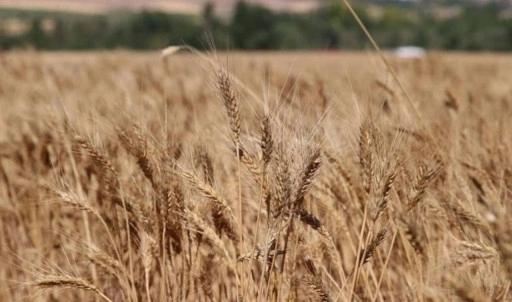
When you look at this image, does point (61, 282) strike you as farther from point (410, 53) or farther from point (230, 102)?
point (410, 53)

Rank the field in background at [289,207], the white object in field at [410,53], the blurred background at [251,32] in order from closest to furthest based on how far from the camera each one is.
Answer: the field in background at [289,207], the white object in field at [410,53], the blurred background at [251,32]

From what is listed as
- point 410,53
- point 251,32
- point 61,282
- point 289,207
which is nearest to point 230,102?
point 289,207

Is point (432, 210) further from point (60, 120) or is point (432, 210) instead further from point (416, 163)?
point (60, 120)

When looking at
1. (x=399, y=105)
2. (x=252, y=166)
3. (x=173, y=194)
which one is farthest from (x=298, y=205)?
(x=399, y=105)

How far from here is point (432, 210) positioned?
4.42ft

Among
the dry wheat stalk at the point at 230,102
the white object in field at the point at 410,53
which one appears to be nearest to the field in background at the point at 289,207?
the dry wheat stalk at the point at 230,102

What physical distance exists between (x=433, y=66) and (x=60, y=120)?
3960 millimetres

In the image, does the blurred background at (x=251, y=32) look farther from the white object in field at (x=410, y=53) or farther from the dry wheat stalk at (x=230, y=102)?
the dry wheat stalk at (x=230, y=102)

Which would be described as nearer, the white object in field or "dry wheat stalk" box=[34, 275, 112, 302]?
"dry wheat stalk" box=[34, 275, 112, 302]

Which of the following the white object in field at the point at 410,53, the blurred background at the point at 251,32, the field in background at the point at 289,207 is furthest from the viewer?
the blurred background at the point at 251,32

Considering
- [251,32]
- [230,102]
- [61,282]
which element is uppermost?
[251,32]

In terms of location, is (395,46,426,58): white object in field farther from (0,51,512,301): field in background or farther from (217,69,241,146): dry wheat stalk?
(217,69,241,146): dry wheat stalk

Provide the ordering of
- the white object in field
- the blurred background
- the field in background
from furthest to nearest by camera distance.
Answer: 1. the blurred background
2. the white object in field
3. the field in background

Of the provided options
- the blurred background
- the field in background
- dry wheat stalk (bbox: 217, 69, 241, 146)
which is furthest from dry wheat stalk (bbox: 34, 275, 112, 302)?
the blurred background
